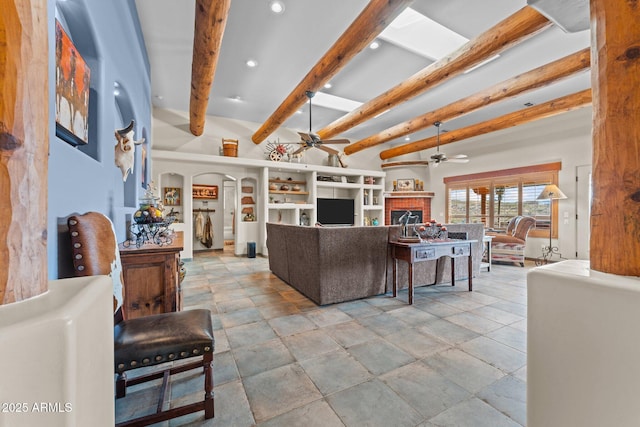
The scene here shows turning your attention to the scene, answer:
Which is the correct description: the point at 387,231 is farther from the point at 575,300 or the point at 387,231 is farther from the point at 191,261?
the point at 191,261

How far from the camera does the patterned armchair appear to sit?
5324mm

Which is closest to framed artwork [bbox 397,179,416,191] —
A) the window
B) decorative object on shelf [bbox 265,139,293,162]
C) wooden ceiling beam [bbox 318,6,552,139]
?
the window

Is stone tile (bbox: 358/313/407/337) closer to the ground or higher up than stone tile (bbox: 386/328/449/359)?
higher up

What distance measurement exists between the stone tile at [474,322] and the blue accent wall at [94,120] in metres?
3.10

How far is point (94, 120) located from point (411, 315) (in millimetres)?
3249

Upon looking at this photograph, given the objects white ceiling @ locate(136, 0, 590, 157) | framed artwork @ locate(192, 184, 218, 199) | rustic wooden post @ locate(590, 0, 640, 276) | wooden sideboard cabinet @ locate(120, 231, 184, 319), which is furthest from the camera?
framed artwork @ locate(192, 184, 218, 199)

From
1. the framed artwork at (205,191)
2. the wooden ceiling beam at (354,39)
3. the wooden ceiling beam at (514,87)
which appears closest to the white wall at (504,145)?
the framed artwork at (205,191)

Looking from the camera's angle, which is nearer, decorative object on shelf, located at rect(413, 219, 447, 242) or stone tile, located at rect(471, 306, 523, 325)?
stone tile, located at rect(471, 306, 523, 325)

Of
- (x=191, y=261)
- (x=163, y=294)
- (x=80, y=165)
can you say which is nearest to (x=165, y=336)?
(x=163, y=294)

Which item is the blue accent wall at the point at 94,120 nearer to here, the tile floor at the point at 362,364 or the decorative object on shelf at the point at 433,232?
the tile floor at the point at 362,364

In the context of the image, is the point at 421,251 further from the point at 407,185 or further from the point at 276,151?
the point at 407,185

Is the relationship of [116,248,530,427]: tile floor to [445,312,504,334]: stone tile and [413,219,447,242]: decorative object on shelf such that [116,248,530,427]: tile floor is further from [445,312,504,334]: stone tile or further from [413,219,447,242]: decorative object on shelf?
[413,219,447,242]: decorative object on shelf

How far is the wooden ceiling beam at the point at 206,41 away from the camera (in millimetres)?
2314

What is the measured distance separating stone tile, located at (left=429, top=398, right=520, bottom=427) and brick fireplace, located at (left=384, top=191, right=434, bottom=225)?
7.31 meters
